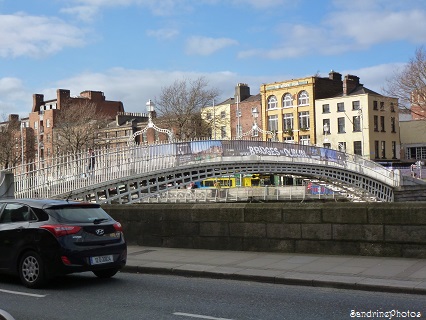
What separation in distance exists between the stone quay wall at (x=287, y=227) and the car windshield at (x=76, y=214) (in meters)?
4.24

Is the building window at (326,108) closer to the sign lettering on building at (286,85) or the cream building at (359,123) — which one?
the cream building at (359,123)

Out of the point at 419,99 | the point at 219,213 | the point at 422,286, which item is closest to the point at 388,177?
the point at 419,99

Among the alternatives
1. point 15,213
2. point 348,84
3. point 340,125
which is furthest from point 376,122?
point 15,213

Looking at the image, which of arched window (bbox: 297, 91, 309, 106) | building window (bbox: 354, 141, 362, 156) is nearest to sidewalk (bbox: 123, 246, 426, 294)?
building window (bbox: 354, 141, 362, 156)

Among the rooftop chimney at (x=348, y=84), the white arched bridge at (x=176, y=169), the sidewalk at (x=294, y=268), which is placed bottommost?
the sidewalk at (x=294, y=268)

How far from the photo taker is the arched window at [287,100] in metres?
79.6

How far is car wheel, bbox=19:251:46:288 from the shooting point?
32.6 ft

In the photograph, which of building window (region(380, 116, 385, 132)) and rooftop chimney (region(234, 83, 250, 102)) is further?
rooftop chimney (region(234, 83, 250, 102))

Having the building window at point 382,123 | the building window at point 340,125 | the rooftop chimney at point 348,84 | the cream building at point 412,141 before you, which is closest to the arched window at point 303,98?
the rooftop chimney at point 348,84

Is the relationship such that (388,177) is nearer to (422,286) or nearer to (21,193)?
(21,193)

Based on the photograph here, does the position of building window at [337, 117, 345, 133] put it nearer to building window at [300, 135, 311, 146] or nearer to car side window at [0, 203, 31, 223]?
building window at [300, 135, 311, 146]

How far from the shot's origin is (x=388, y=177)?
169 ft

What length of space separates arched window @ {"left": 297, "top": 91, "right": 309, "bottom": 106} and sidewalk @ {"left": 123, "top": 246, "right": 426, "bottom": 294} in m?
65.8

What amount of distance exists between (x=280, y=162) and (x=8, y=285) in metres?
30.4
